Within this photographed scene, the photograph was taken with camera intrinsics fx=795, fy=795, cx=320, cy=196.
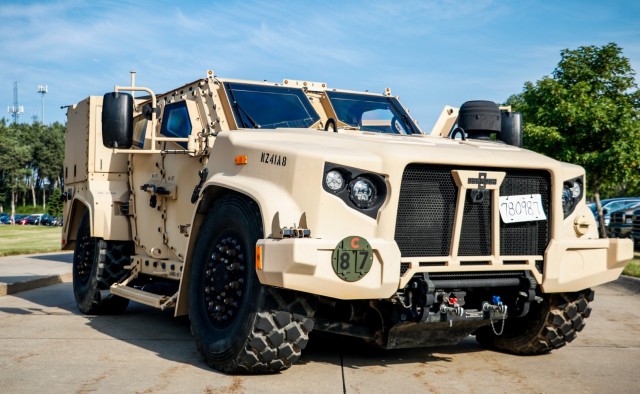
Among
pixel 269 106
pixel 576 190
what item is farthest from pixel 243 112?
pixel 576 190

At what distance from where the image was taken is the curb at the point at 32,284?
10.5 metres

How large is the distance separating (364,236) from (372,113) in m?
2.86

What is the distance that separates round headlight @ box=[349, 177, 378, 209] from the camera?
5.03 meters

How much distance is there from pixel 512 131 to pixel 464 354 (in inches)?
83.4

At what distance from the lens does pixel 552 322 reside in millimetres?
6074

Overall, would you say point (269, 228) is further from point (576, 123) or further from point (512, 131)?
point (576, 123)

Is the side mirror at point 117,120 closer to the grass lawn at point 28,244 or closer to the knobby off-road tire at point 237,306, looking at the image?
the knobby off-road tire at point 237,306

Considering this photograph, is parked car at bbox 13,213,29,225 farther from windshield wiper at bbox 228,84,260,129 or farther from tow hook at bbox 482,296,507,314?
tow hook at bbox 482,296,507,314

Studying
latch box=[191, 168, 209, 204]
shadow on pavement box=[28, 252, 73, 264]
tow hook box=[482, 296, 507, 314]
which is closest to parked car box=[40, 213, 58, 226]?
shadow on pavement box=[28, 252, 73, 264]

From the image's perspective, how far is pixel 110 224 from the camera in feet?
27.0

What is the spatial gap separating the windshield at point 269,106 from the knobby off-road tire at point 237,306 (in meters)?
1.16

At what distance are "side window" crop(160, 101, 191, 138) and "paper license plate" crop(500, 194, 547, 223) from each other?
2928 mm

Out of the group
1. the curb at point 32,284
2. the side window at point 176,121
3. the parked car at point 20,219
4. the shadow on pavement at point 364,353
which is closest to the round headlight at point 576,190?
the shadow on pavement at point 364,353

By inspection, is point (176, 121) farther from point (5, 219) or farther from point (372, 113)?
point (5, 219)
